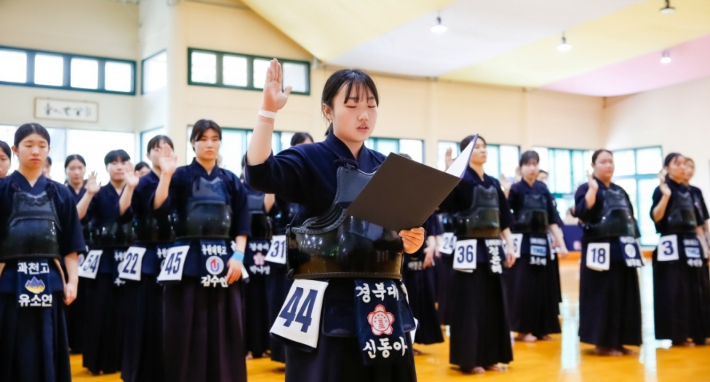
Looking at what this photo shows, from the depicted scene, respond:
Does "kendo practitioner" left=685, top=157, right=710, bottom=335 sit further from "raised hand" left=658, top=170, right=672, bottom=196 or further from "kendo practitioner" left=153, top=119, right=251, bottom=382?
"kendo practitioner" left=153, top=119, right=251, bottom=382

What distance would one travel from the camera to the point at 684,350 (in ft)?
19.7

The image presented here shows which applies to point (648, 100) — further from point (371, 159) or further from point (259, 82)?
Result: point (371, 159)

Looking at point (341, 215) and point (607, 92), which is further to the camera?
point (607, 92)

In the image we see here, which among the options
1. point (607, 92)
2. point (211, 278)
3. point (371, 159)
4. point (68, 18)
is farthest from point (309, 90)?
point (371, 159)

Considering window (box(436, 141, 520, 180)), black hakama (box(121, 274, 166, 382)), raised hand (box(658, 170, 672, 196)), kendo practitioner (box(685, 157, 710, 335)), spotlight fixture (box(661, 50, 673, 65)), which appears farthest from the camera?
window (box(436, 141, 520, 180))

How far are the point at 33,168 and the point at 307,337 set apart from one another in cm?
220

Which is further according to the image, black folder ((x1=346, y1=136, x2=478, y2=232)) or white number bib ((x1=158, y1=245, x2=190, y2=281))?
white number bib ((x1=158, y1=245, x2=190, y2=281))

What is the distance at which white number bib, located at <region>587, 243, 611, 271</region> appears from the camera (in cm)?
566

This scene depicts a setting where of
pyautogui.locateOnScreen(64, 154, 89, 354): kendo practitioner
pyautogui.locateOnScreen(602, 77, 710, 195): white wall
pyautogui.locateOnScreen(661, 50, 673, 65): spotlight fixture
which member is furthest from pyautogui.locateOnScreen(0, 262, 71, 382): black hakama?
pyautogui.locateOnScreen(602, 77, 710, 195): white wall

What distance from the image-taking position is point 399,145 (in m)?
16.5

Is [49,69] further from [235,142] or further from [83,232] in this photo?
[83,232]

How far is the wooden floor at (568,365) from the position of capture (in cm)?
481

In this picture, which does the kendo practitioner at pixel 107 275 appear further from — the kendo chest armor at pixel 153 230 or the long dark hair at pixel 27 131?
the long dark hair at pixel 27 131

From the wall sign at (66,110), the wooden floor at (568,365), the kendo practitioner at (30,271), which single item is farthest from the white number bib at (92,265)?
the wall sign at (66,110)
